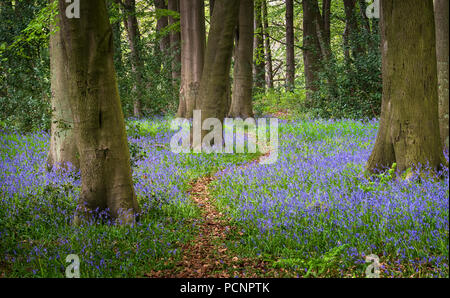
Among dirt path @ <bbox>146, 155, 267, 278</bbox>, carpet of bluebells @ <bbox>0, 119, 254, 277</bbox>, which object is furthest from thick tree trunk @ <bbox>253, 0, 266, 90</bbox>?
dirt path @ <bbox>146, 155, 267, 278</bbox>

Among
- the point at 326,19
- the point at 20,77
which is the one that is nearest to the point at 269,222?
the point at 20,77

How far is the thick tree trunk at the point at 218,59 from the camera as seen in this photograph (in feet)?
34.8

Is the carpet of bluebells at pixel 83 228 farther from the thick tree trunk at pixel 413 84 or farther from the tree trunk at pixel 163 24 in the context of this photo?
the tree trunk at pixel 163 24

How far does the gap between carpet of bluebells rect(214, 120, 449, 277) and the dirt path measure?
219mm

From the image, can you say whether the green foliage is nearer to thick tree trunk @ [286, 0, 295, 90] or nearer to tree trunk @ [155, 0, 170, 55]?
tree trunk @ [155, 0, 170, 55]

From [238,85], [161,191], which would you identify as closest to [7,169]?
[161,191]

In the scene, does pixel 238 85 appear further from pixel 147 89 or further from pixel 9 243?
pixel 9 243

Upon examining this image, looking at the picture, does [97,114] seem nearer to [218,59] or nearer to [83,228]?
[83,228]

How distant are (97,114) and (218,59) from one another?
6.03m

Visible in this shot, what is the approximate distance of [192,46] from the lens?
1428 cm

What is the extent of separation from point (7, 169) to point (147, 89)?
39.0ft

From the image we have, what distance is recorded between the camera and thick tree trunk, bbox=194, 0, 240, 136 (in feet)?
34.8

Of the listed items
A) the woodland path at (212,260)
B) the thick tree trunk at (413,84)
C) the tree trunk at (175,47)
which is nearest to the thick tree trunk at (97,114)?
the woodland path at (212,260)
